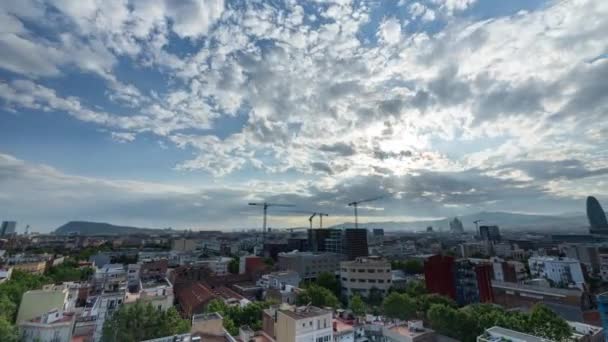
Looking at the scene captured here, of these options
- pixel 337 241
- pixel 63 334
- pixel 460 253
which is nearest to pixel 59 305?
pixel 63 334

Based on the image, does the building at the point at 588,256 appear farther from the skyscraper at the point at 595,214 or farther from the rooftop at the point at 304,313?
the skyscraper at the point at 595,214

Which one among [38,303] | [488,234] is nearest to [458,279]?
[38,303]

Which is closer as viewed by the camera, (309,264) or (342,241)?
(309,264)

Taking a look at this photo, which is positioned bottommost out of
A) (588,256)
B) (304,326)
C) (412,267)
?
(412,267)

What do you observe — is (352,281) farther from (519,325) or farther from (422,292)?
(519,325)

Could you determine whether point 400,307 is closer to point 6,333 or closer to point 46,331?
point 46,331

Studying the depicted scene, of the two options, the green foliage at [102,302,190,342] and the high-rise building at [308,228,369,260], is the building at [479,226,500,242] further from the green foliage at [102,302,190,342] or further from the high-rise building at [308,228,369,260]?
the green foliage at [102,302,190,342]

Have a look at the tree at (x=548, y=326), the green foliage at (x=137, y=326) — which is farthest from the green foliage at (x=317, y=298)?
the tree at (x=548, y=326)
